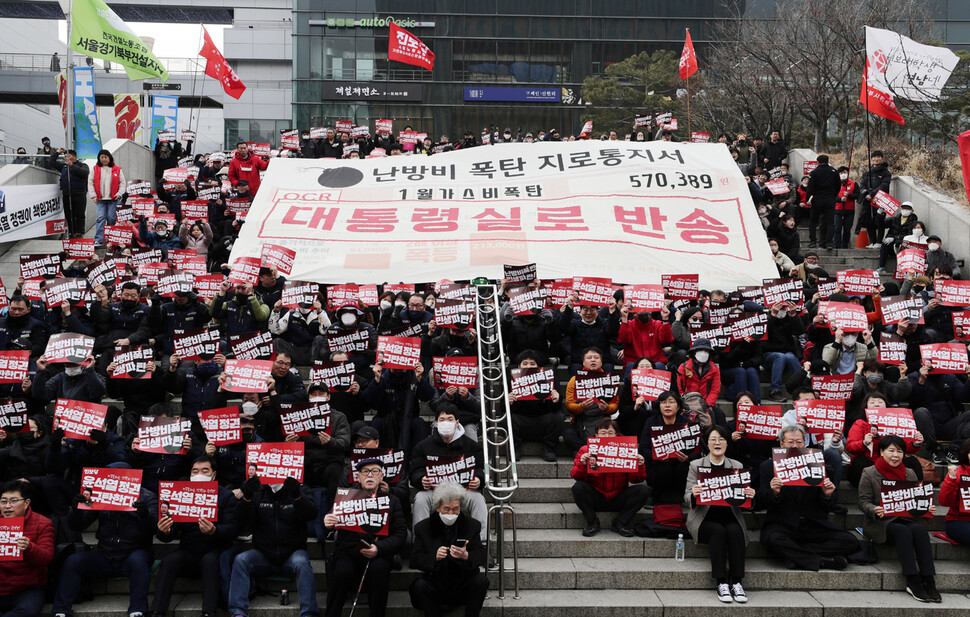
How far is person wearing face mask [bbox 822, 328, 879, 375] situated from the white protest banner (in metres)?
2.36

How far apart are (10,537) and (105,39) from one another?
14136 mm

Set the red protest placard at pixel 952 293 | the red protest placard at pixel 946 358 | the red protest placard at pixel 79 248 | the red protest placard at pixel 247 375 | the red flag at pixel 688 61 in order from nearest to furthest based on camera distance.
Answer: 1. the red protest placard at pixel 247 375
2. the red protest placard at pixel 946 358
3. the red protest placard at pixel 952 293
4. the red protest placard at pixel 79 248
5. the red flag at pixel 688 61

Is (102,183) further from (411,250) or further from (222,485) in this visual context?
(222,485)

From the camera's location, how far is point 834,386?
9.77 meters

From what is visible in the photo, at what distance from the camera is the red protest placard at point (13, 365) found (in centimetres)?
959

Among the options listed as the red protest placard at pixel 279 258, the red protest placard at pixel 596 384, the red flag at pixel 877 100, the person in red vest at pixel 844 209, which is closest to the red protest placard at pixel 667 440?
the red protest placard at pixel 596 384

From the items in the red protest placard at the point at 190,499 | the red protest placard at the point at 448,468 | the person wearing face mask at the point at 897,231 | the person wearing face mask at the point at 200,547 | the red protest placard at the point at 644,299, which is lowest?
the person wearing face mask at the point at 200,547

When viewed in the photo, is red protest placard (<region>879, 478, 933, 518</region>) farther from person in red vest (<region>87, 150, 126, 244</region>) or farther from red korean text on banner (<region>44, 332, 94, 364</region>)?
person in red vest (<region>87, 150, 126, 244</region>)

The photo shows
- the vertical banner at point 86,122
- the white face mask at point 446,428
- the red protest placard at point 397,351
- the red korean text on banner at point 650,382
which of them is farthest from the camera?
the vertical banner at point 86,122

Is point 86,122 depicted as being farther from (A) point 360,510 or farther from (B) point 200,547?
Answer: (A) point 360,510

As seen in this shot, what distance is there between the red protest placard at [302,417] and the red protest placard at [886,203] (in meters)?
11.0

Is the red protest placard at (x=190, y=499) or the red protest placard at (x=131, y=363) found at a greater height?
the red protest placard at (x=131, y=363)

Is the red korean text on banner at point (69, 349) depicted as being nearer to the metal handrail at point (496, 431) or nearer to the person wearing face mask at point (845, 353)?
the metal handrail at point (496, 431)

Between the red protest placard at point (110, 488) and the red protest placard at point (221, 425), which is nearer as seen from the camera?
the red protest placard at point (110, 488)
